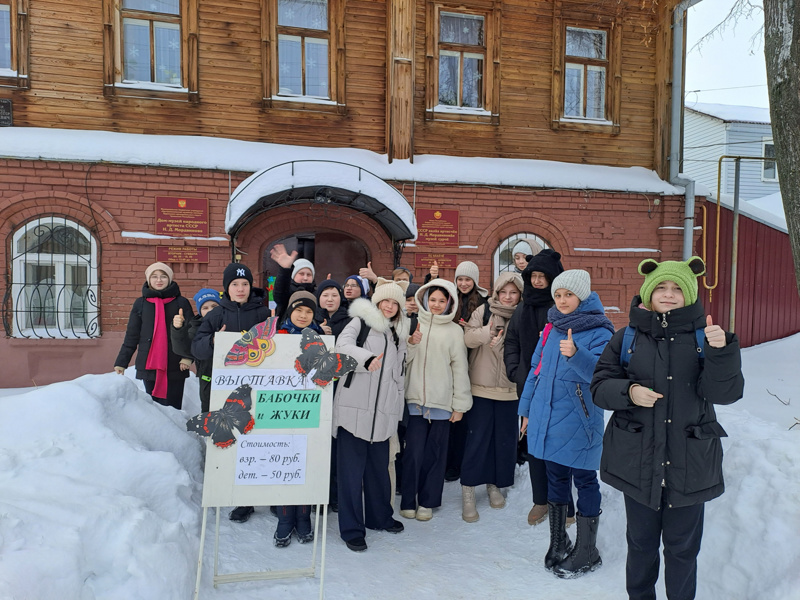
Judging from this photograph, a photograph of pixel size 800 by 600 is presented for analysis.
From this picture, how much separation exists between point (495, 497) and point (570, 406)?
1329 mm

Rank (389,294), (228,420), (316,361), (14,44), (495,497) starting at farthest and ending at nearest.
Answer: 1. (14,44)
2. (495,497)
3. (389,294)
4. (316,361)
5. (228,420)

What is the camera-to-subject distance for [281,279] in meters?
4.80

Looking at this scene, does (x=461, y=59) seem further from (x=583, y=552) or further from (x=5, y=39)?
(x=583, y=552)

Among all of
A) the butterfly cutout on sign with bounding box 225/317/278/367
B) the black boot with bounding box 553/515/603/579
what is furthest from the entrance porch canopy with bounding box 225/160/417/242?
the black boot with bounding box 553/515/603/579

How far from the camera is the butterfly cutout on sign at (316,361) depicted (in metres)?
2.88

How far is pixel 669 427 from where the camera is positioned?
2283 mm

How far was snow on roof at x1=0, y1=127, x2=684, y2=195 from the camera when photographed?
668cm

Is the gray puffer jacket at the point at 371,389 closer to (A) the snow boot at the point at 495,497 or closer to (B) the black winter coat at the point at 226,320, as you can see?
(B) the black winter coat at the point at 226,320

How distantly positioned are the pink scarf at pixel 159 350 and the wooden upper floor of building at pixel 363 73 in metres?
3.65

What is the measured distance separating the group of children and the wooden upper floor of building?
364 centimetres

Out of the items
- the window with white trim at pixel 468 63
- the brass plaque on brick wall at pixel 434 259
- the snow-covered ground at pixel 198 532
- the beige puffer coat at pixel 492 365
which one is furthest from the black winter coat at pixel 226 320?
the window with white trim at pixel 468 63

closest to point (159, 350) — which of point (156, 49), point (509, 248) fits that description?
point (156, 49)

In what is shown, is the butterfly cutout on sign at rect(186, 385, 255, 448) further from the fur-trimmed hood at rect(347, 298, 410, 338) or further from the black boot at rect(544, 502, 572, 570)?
the black boot at rect(544, 502, 572, 570)

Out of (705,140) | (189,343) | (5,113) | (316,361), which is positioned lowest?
(189,343)
